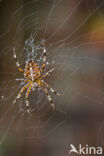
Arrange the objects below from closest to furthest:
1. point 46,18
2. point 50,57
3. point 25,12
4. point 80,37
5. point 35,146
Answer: point 50,57 < point 46,18 < point 80,37 < point 25,12 < point 35,146

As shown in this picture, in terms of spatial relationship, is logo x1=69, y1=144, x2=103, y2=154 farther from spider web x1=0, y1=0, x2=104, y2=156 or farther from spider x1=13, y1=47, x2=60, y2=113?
spider x1=13, y1=47, x2=60, y2=113

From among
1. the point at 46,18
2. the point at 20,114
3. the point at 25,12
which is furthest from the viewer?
the point at 20,114

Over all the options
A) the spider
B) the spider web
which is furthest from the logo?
the spider

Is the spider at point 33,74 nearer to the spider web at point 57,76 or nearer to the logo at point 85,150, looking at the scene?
the spider web at point 57,76

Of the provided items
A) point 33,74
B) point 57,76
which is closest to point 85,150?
point 57,76

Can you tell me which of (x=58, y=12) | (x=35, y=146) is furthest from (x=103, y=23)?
(x=35, y=146)

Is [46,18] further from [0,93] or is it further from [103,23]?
[0,93]

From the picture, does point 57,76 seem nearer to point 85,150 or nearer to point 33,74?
point 33,74

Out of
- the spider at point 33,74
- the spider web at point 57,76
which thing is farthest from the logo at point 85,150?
the spider at point 33,74
